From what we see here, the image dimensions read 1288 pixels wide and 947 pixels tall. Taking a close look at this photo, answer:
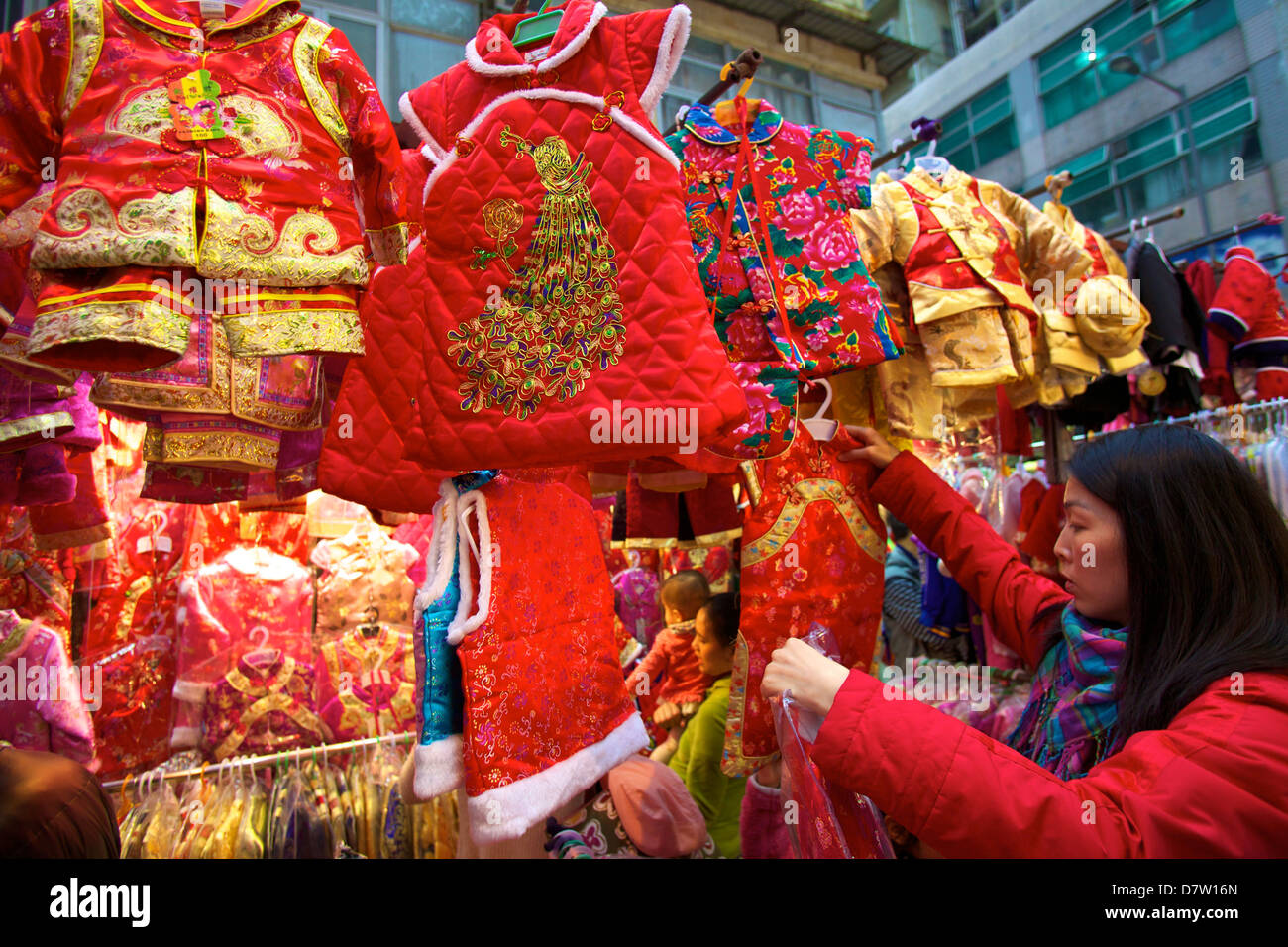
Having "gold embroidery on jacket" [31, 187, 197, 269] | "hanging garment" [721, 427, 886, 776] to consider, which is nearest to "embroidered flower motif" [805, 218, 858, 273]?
"hanging garment" [721, 427, 886, 776]

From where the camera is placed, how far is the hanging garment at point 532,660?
132 cm

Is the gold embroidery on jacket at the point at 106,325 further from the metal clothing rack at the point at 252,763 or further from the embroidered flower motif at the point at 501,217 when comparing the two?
the metal clothing rack at the point at 252,763

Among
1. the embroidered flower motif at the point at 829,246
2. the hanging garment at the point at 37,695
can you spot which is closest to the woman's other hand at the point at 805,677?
the embroidered flower motif at the point at 829,246

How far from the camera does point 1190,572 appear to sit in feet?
3.69

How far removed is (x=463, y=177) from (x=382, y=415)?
0.54 meters

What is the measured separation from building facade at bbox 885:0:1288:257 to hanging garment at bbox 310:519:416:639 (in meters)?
4.64

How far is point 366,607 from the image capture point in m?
3.15

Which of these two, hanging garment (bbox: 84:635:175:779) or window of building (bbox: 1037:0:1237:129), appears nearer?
hanging garment (bbox: 84:635:175:779)

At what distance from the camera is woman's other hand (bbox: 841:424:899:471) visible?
73.7 inches

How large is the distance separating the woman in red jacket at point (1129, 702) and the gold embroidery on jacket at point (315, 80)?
1221mm

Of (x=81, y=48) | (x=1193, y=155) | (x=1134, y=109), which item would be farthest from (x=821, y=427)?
(x=1134, y=109)

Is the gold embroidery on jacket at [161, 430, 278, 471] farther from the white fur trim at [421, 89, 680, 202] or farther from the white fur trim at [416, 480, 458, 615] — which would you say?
the white fur trim at [421, 89, 680, 202]
